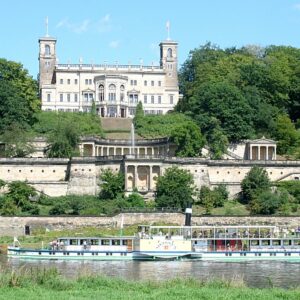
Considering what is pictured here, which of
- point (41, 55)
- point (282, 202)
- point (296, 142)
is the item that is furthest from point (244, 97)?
point (41, 55)

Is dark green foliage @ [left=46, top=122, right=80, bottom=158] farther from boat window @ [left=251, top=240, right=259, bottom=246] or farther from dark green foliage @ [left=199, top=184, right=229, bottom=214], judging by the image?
boat window @ [left=251, top=240, right=259, bottom=246]

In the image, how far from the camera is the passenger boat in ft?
188

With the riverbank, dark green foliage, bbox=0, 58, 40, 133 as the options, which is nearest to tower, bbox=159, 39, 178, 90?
dark green foliage, bbox=0, 58, 40, 133

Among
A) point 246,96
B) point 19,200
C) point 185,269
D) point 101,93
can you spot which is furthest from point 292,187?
point 101,93

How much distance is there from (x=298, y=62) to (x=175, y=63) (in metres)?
16.4

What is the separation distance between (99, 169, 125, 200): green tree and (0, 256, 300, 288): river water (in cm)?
1970

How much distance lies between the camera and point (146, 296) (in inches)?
1305

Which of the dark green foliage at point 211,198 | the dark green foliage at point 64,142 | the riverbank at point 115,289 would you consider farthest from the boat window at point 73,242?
the dark green foliage at point 64,142

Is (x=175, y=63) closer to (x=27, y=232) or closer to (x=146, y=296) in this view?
(x=27, y=232)

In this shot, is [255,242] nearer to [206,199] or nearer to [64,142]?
[206,199]

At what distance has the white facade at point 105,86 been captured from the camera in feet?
349

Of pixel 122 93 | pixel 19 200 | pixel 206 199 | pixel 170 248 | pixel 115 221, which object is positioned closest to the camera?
pixel 170 248

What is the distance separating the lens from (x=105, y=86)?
349 ft

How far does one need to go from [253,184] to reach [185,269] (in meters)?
27.0
